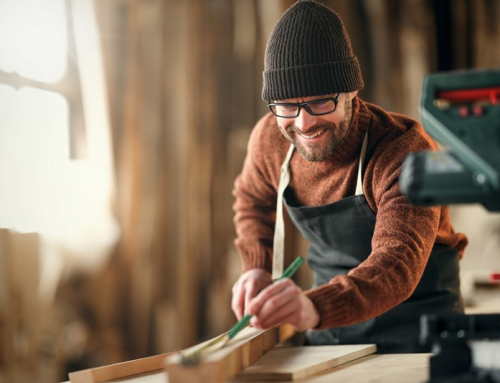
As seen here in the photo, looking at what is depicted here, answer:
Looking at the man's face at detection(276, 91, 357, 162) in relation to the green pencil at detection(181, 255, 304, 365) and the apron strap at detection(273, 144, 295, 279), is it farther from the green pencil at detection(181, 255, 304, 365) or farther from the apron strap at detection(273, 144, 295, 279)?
the green pencil at detection(181, 255, 304, 365)

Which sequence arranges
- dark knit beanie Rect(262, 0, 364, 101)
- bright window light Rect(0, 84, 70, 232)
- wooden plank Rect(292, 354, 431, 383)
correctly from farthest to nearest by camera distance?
bright window light Rect(0, 84, 70, 232), dark knit beanie Rect(262, 0, 364, 101), wooden plank Rect(292, 354, 431, 383)

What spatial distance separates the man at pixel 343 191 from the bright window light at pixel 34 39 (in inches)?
37.9

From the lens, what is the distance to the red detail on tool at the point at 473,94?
115cm

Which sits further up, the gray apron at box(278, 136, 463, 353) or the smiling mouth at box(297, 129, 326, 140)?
the smiling mouth at box(297, 129, 326, 140)

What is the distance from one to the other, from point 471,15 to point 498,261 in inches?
48.0

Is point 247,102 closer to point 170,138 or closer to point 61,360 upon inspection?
point 170,138

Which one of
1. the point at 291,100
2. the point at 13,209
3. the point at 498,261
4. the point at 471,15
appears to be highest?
the point at 471,15

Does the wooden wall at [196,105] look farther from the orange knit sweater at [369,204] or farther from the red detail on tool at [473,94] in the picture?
the red detail on tool at [473,94]

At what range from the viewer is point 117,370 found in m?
1.50

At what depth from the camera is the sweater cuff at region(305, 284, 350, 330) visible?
142cm

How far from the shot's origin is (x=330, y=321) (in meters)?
1.43

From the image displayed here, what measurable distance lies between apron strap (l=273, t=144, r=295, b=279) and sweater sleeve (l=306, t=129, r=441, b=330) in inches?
12.3

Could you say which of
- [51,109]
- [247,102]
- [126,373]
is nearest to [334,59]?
[126,373]

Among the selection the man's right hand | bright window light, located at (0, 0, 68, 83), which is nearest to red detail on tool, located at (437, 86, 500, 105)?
the man's right hand
